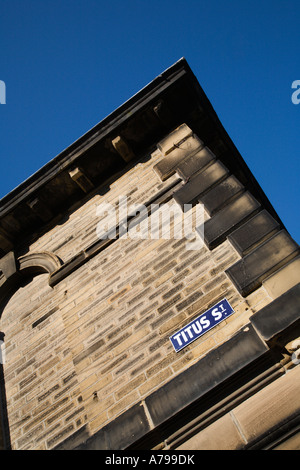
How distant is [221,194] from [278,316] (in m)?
1.81

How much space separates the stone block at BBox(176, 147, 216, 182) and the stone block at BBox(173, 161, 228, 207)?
96 millimetres

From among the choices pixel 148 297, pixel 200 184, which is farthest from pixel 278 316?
pixel 200 184

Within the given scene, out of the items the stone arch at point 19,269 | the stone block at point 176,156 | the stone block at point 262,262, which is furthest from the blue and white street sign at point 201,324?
the stone arch at point 19,269

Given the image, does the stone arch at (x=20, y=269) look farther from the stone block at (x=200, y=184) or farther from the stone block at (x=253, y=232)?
the stone block at (x=253, y=232)

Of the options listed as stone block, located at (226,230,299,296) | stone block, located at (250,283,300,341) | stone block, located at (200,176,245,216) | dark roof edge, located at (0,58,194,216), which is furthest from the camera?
dark roof edge, located at (0,58,194,216)

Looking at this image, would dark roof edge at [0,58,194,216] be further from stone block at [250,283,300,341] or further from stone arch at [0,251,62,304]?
stone block at [250,283,300,341]

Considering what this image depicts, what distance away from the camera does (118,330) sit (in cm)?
425

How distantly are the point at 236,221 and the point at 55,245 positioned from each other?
10.2ft

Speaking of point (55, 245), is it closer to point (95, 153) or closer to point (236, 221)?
point (95, 153)

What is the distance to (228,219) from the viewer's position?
170 inches

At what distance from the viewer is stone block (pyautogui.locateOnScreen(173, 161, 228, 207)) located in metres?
4.79

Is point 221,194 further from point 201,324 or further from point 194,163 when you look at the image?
point 201,324

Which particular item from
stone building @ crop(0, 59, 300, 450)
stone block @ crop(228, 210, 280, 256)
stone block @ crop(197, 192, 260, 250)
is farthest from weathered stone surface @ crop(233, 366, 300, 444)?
stone block @ crop(197, 192, 260, 250)
